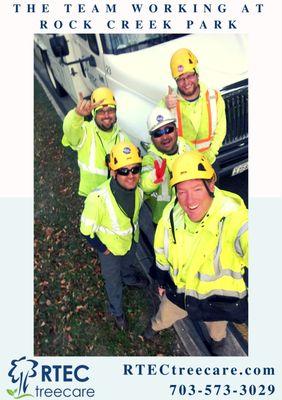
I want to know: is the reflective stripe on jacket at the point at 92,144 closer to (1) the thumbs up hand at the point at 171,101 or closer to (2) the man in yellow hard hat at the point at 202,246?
(1) the thumbs up hand at the point at 171,101

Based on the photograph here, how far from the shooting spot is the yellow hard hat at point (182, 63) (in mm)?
4027

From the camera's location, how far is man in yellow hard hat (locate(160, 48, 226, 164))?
4059 millimetres

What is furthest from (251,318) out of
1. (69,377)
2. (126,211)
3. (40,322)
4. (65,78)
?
(65,78)

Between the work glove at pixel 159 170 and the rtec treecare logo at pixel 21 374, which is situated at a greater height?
the work glove at pixel 159 170

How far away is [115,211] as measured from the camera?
11.7 feet

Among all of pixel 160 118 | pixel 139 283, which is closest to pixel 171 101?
pixel 160 118

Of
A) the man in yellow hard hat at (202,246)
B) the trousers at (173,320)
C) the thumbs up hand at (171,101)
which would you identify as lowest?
the trousers at (173,320)

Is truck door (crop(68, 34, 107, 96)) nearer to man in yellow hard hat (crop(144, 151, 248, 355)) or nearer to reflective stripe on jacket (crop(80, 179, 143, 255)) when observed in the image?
reflective stripe on jacket (crop(80, 179, 143, 255))

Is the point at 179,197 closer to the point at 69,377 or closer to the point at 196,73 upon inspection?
the point at 196,73

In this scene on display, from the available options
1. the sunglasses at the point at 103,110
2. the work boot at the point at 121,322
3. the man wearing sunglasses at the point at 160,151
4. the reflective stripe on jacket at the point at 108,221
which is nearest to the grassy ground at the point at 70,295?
the work boot at the point at 121,322

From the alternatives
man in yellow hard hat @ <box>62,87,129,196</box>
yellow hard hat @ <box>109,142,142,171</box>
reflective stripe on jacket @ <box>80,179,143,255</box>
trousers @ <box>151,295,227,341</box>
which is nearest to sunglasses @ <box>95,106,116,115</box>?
man in yellow hard hat @ <box>62,87,129,196</box>

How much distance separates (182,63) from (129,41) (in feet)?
2.63

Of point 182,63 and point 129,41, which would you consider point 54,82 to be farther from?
point 182,63

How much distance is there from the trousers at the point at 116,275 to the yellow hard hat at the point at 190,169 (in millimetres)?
1230
